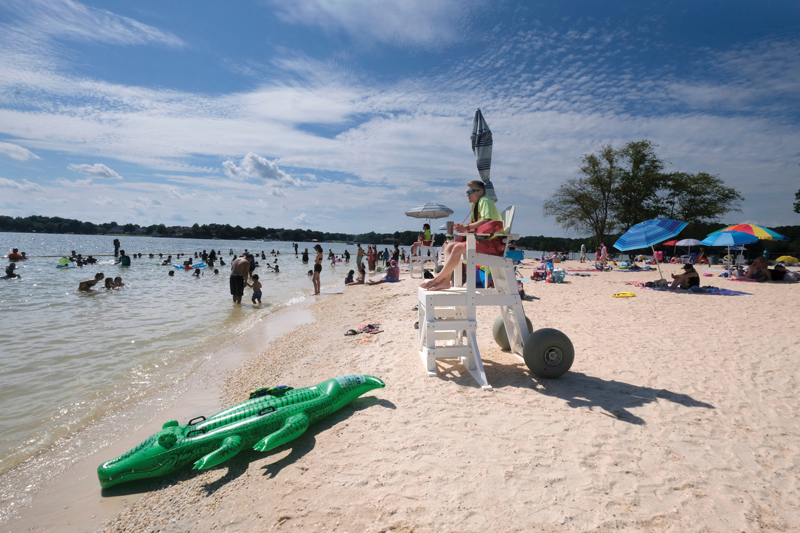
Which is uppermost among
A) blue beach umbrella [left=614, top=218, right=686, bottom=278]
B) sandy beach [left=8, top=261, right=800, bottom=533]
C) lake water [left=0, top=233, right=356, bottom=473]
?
blue beach umbrella [left=614, top=218, right=686, bottom=278]

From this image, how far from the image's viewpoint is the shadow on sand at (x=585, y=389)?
3584 millimetres

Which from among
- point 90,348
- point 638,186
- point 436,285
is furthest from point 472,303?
point 638,186

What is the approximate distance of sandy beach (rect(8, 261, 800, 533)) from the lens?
2.24 metres

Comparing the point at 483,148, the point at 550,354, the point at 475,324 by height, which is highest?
the point at 483,148

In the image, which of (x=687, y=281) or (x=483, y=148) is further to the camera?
(x=687, y=281)

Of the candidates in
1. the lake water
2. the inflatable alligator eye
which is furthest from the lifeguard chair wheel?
the lake water

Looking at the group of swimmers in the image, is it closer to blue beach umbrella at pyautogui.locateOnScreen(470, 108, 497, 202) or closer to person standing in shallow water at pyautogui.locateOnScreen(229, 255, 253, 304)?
person standing in shallow water at pyautogui.locateOnScreen(229, 255, 253, 304)

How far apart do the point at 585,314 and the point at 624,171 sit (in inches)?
1201

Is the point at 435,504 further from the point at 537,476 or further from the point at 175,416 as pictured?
the point at 175,416

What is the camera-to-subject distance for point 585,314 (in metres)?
8.15

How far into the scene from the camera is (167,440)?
3.07 meters

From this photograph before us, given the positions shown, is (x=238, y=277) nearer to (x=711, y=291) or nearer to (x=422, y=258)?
(x=422, y=258)

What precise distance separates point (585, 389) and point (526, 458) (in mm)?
1683

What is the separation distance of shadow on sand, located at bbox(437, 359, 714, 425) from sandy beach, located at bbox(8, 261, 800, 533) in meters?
0.02
